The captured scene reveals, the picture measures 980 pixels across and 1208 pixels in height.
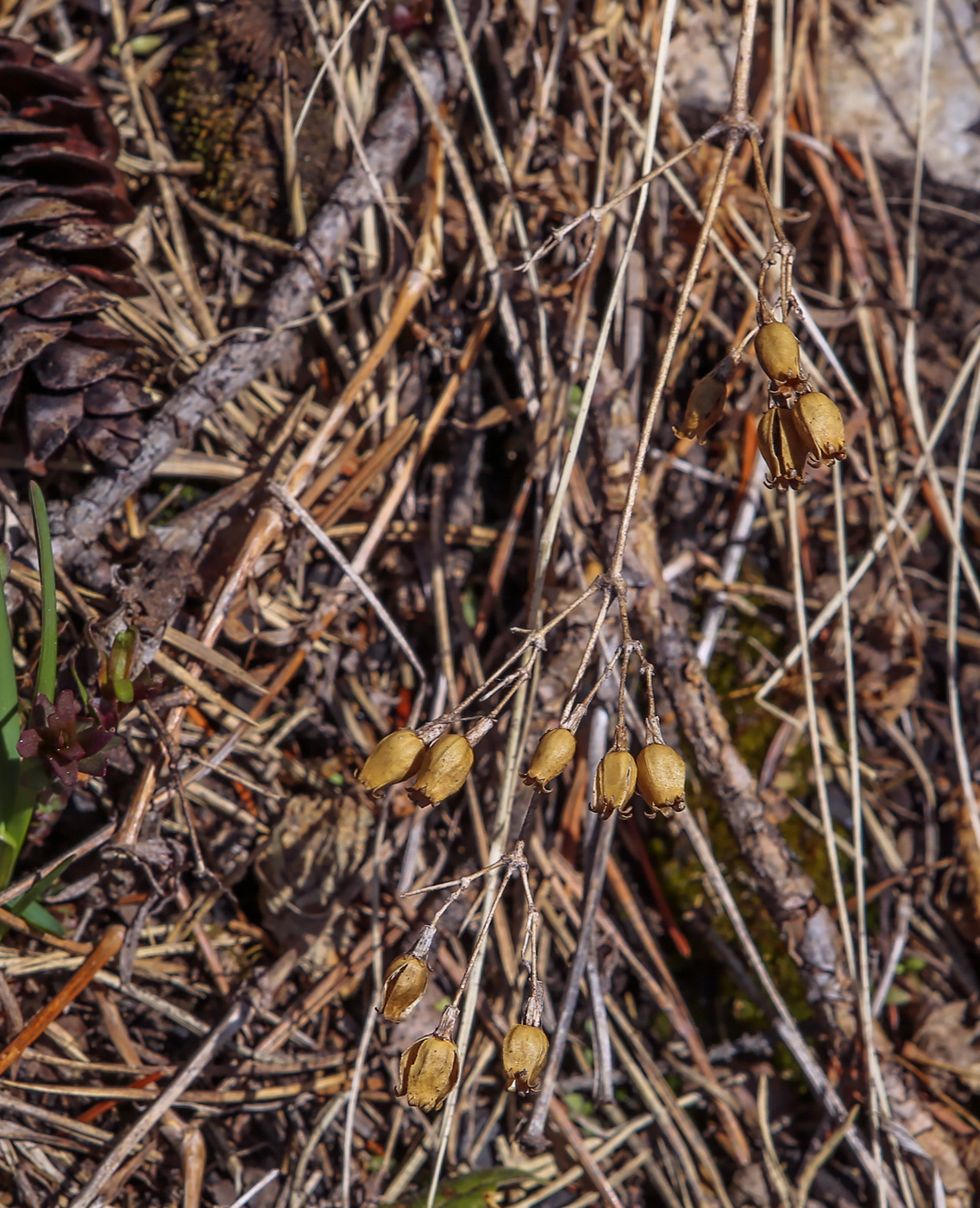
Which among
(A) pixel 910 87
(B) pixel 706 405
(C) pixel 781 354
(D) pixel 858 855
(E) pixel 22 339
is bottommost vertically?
(D) pixel 858 855

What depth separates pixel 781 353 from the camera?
3.95 feet

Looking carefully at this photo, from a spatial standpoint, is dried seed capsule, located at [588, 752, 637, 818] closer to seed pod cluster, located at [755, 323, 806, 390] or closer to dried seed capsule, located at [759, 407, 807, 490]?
dried seed capsule, located at [759, 407, 807, 490]

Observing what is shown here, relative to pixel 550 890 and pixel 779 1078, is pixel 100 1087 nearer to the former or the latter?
pixel 550 890

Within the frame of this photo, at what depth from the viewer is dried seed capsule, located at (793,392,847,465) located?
1196 mm

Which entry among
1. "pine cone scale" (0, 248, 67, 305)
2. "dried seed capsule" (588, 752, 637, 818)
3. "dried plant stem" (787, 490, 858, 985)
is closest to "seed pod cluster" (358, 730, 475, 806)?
"dried seed capsule" (588, 752, 637, 818)

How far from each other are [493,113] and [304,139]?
46cm

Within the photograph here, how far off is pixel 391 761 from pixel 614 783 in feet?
1.05

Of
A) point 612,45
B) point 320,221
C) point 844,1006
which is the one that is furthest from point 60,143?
point 844,1006

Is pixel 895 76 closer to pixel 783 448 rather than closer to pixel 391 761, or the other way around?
pixel 783 448

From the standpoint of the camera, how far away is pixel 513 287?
6.43 ft

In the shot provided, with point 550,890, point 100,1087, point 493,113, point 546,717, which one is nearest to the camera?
point 100,1087

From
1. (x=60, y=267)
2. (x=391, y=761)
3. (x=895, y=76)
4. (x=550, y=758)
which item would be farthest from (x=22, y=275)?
(x=895, y=76)

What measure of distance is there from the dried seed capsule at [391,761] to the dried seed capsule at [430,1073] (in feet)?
1.15

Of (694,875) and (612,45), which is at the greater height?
(612,45)
